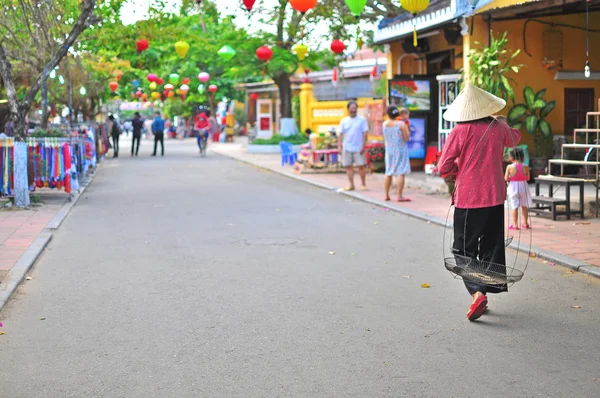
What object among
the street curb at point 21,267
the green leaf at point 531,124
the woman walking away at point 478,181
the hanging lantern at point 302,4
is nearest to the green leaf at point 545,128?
the green leaf at point 531,124

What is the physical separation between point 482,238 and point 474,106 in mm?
1070

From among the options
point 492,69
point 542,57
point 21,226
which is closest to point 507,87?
point 492,69

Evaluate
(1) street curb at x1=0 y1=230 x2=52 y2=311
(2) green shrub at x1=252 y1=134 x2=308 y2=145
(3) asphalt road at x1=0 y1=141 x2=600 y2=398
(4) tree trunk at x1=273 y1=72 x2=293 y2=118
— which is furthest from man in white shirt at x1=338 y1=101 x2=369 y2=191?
(4) tree trunk at x1=273 y1=72 x2=293 y2=118

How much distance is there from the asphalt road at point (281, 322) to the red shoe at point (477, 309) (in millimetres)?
72

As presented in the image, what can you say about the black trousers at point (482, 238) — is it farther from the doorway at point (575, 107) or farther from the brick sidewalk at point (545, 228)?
the doorway at point (575, 107)

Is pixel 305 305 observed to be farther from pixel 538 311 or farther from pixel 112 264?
pixel 112 264

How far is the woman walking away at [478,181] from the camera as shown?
6.64 metres

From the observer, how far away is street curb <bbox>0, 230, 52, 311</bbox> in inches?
300

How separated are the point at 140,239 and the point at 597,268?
5788mm

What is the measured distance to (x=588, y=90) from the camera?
60.2 feet

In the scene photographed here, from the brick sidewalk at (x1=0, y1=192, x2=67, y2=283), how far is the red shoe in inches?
182

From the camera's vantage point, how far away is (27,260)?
9.33 meters

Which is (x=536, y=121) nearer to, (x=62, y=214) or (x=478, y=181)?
(x=62, y=214)

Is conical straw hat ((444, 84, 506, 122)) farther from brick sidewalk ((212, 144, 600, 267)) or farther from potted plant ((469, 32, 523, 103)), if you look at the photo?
potted plant ((469, 32, 523, 103))
